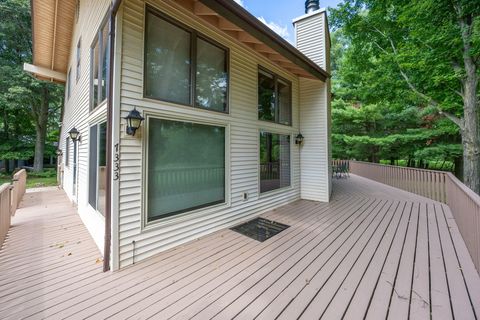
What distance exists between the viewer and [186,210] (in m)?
3.65

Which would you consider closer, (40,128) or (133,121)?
(133,121)

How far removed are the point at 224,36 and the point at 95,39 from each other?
99.4 inches

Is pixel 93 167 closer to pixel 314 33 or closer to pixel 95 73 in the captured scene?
pixel 95 73

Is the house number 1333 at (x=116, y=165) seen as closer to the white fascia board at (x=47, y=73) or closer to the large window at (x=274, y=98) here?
the large window at (x=274, y=98)

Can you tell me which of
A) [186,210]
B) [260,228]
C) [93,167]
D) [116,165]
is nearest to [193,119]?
[116,165]

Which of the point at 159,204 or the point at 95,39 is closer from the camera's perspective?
the point at 159,204

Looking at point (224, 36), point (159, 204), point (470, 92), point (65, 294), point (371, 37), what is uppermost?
point (371, 37)

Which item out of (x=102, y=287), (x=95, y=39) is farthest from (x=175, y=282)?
(x=95, y=39)

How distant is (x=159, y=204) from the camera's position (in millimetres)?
3291

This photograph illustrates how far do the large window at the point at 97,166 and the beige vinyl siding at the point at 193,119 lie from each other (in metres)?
0.76

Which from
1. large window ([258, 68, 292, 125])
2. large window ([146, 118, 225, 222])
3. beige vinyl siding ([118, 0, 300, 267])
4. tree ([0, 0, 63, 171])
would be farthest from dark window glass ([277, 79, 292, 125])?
tree ([0, 0, 63, 171])

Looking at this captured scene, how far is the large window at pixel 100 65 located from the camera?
3.47 metres

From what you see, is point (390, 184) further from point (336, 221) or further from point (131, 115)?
point (131, 115)

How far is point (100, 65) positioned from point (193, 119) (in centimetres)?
196
